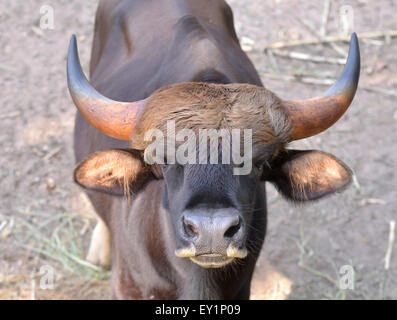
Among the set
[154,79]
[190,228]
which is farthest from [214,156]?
[154,79]

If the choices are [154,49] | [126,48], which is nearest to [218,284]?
[154,49]

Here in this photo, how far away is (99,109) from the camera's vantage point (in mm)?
3246

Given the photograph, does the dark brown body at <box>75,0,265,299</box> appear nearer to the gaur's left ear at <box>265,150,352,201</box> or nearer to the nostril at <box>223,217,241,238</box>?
the gaur's left ear at <box>265,150,352,201</box>

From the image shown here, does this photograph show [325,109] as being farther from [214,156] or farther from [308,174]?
[214,156]

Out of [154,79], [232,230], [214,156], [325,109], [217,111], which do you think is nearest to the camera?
[232,230]

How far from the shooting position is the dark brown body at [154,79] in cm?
366

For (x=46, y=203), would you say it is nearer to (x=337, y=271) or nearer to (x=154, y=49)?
(x=154, y=49)

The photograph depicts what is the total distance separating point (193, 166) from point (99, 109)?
2.33ft

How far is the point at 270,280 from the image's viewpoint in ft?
17.9

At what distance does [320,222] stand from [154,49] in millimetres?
2692

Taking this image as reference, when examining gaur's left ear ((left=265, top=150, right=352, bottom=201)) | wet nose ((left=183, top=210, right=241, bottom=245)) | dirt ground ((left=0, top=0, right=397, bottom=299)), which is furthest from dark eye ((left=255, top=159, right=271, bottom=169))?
dirt ground ((left=0, top=0, right=397, bottom=299))

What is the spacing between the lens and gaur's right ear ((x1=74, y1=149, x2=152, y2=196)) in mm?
3324

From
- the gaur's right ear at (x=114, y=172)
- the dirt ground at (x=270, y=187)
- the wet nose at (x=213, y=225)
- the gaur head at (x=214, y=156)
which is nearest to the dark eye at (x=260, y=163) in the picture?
the gaur head at (x=214, y=156)

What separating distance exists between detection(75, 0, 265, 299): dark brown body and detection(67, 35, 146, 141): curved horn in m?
0.57
